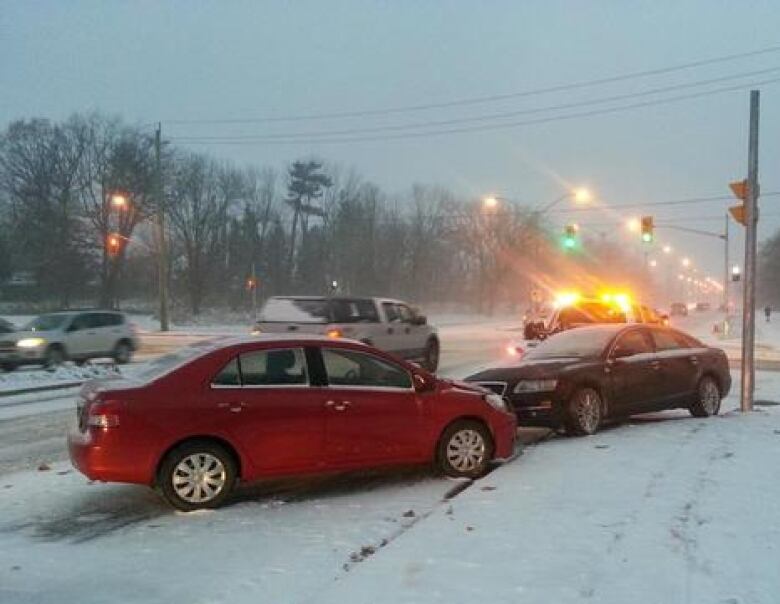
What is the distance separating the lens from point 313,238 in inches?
3986

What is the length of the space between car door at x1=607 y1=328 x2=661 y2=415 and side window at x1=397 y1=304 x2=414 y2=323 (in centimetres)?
820

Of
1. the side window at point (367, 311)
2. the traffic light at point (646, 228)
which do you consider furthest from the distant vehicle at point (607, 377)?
the traffic light at point (646, 228)

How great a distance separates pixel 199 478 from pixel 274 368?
1.13 metres

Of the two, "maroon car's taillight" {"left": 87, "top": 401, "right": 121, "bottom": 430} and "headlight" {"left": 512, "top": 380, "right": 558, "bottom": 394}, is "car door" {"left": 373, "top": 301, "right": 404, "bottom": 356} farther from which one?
"maroon car's taillight" {"left": 87, "top": 401, "right": 121, "bottom": 430}

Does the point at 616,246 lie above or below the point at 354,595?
above

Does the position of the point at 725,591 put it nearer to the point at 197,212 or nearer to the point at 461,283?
the point at 197,212

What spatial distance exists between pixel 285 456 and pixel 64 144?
281ft

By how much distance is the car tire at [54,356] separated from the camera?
78.3 ft

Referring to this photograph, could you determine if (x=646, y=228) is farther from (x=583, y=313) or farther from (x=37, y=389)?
(x=37, y=389)

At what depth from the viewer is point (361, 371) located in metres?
8.16

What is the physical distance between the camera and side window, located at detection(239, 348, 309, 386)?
7660 millimetres

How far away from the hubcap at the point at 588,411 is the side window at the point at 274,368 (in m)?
4.32

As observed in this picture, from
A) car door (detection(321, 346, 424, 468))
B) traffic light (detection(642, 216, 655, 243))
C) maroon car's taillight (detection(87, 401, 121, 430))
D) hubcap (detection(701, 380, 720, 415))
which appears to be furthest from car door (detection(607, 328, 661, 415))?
traffic light (detection(642, 216, 655, 243))

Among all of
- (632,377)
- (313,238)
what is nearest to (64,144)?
(313,238)
